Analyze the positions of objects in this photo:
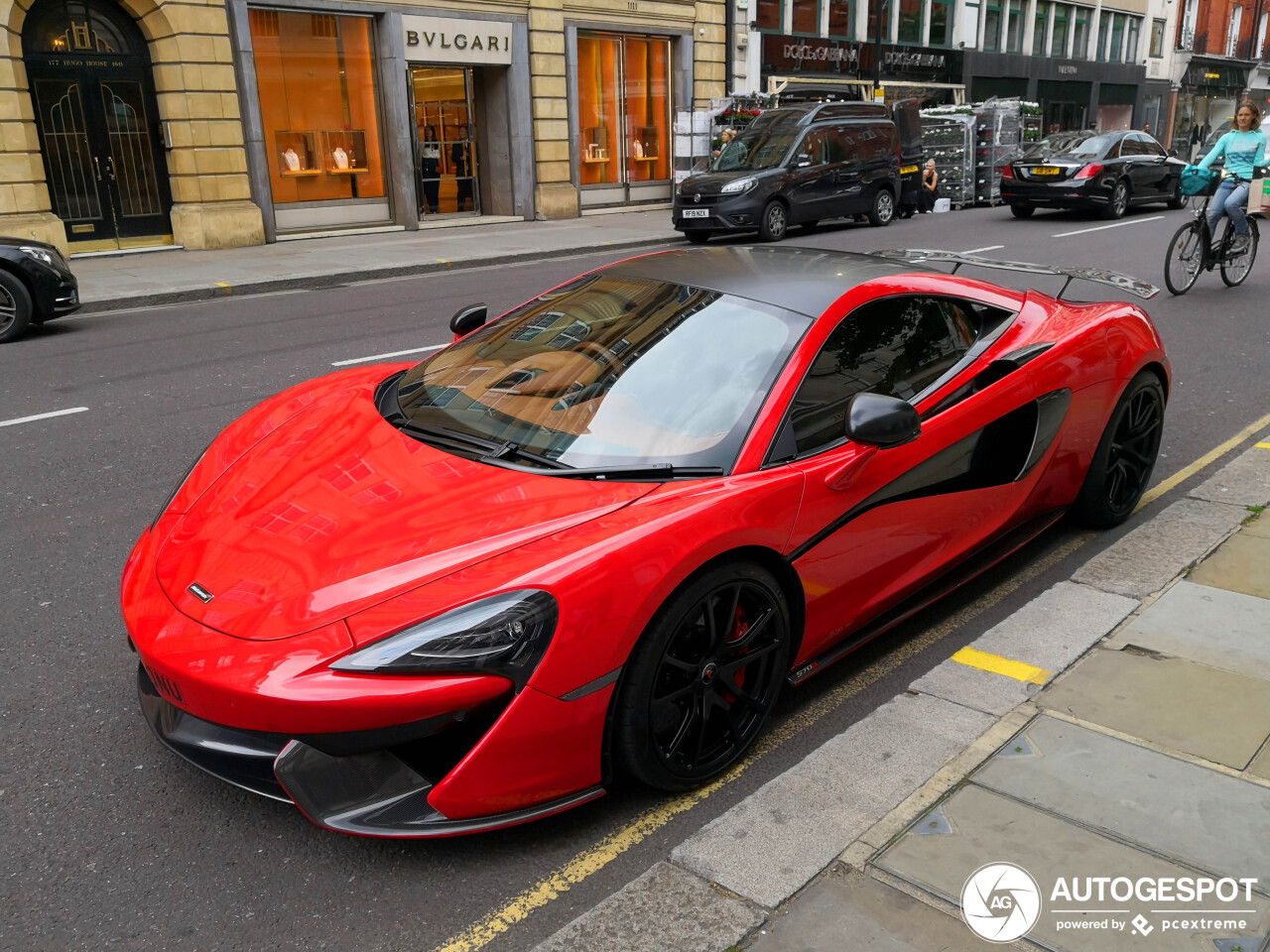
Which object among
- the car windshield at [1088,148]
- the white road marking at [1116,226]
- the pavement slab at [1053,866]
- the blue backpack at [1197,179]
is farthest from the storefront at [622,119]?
the pavement slab at [1053,866]

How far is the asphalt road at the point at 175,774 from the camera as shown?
2.52 m

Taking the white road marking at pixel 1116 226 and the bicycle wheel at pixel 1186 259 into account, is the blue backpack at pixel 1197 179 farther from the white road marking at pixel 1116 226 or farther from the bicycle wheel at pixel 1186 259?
the white road marking at pixel 1116 226

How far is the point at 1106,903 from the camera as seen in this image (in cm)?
239

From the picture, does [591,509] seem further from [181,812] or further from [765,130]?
[765,130]

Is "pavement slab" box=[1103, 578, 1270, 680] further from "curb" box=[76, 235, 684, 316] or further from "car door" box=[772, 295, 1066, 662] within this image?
"curb" box=[76, 235, 684, 316]

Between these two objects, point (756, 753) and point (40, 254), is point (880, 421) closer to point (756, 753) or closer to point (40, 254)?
point (756, 753)

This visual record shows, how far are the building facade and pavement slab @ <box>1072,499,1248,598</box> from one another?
15560 mm

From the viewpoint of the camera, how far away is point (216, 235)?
17234 mm

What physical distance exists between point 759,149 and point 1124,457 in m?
14.5

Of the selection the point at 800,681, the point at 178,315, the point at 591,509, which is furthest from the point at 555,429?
the point at 178,315

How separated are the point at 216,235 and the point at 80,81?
2.85 m

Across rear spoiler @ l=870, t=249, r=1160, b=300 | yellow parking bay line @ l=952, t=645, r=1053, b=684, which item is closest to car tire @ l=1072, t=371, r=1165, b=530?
rear spoiler @ l=870, t=249, r=1160, b=300

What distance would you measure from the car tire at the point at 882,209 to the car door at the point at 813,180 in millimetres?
1191

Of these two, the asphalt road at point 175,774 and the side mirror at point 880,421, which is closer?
the asphalt road at point 175,774
